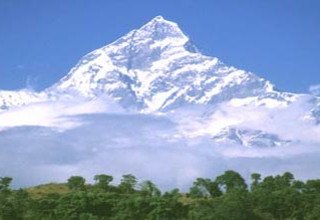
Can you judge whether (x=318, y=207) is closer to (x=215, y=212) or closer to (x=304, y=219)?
(x=304, y=219)

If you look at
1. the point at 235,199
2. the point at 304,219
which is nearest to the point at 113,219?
the point at 235,199

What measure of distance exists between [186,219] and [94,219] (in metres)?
26.3

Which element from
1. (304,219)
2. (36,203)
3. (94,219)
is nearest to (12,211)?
(36,203)

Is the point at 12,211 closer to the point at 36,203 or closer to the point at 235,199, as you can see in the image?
the point at 36,203

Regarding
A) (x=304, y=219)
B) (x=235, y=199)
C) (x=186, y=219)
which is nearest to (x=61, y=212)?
(x=186, y=219)

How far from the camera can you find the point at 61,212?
655 feet

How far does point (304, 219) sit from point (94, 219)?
57867 mm

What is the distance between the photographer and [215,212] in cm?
19400

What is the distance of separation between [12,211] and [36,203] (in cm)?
699

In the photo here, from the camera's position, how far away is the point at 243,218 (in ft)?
647

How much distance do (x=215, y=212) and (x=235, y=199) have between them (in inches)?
322

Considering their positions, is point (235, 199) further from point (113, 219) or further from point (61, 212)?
point (61, 212)

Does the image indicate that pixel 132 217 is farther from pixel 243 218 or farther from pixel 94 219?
pixel 243 218

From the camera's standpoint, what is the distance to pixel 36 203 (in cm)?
19875
